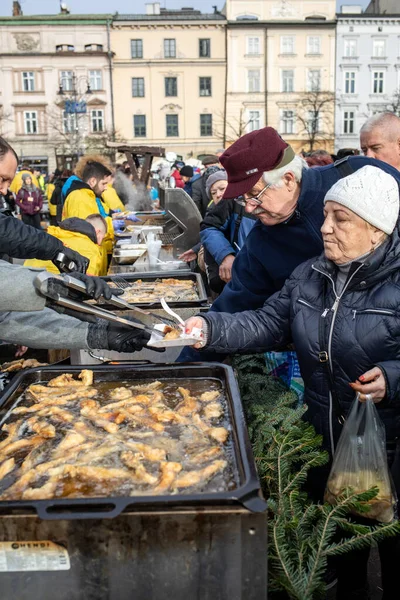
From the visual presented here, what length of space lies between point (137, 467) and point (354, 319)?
1.00m

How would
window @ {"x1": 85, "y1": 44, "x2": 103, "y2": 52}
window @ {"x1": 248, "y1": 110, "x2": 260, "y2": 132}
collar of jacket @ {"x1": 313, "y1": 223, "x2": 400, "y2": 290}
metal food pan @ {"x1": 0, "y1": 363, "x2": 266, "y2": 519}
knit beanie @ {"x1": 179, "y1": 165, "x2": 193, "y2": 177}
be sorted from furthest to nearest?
window @ {"x1": 248, "y1": 110, "x2": 260, "y2": 132}
window @ {"x1": 85, "y1": 44, "x2": 103, "y2": 52}
knit beanie @ {"x1": 179, "y1": 165, "x2": 193, "y2": 177}
collar of jacket @ {"x1": 313, "y1": 223, "x2": 400, "y2": 290}
metal food pan @ {"x1": 0, "y1": 363, "x2": 266, "y2": 519}

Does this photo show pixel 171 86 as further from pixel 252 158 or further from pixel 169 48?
pixel 252 158

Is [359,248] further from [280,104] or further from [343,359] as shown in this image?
[280,104]

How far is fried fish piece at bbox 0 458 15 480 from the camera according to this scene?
1.78 metres

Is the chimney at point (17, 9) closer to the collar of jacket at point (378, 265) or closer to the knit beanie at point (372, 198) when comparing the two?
the knit beanie at point (372, 198)

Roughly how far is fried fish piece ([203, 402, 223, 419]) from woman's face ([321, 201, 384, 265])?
738 millimetres

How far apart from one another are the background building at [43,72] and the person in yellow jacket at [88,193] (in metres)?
42.1

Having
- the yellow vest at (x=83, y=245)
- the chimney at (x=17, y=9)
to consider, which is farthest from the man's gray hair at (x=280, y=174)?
the chimney at (x=17, y=9)

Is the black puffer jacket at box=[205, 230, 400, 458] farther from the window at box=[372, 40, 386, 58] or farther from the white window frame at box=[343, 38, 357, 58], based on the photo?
the window at box=[372, 40, 386, 58]

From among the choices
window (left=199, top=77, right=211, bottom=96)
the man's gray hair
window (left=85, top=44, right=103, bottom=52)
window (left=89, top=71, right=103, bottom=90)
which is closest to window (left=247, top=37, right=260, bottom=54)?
window (left=199, top=77, right=211, bottom=96)

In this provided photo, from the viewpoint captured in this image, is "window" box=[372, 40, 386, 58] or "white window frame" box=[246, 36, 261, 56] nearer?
"white window frame" box=[246, 36, 261, 56]

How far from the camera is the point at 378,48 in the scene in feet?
158

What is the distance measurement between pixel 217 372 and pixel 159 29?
51.1m

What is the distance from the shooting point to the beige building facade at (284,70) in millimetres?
47719
